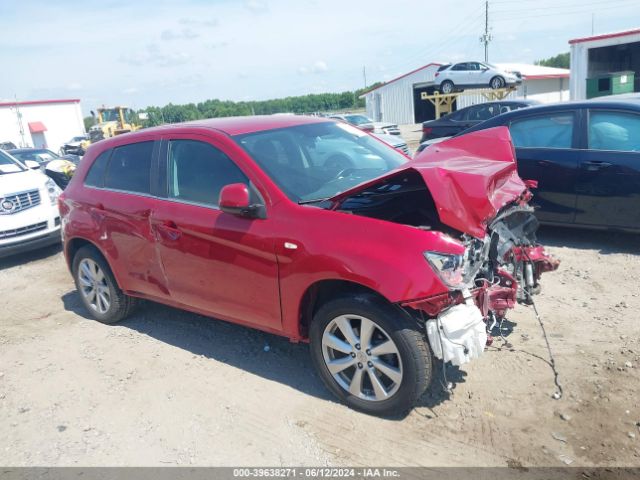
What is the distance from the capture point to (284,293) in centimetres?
370

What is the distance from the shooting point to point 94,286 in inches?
213

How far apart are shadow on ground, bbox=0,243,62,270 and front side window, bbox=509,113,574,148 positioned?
23.5ft

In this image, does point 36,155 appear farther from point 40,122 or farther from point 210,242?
point 40,122

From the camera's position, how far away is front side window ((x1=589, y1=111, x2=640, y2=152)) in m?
5.90

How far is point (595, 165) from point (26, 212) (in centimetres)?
773

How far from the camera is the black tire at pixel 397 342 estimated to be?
10.6 feet

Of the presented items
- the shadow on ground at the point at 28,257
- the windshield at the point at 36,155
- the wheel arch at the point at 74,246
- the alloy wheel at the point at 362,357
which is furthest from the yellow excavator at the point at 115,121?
the alloy wheel at the point at 362,357

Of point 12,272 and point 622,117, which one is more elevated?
point 622,117

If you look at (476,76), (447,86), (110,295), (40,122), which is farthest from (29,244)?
(40,122)

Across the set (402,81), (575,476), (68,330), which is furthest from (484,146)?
(402,81)

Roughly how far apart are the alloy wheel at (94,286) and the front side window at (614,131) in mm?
5441

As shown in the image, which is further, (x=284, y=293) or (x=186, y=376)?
(x=186, y=376)

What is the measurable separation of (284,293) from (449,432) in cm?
136

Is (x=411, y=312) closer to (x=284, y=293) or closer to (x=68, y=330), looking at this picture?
(x=284, y=293)
